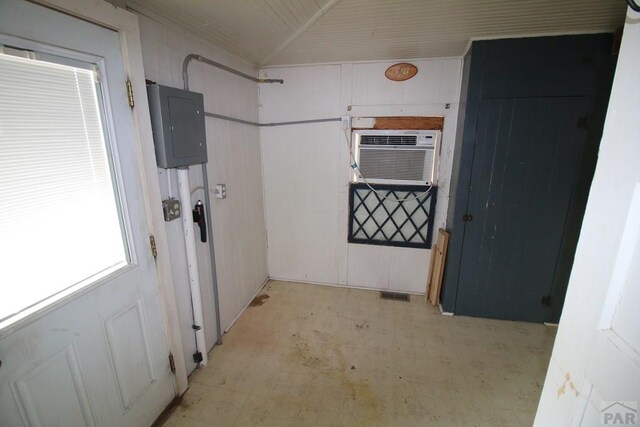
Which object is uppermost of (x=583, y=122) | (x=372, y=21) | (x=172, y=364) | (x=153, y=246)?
(x=372, y=21)

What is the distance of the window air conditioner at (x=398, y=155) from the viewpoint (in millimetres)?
2699

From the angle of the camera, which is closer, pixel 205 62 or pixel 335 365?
pixel 205 62

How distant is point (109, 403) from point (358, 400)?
1393mm

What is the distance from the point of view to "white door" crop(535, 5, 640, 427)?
58cm

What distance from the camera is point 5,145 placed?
0.94m

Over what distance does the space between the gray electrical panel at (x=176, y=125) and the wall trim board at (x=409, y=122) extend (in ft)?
5.52

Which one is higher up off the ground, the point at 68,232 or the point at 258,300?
the point at 68,232

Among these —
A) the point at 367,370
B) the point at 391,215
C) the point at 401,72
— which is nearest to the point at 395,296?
the point at 391,215

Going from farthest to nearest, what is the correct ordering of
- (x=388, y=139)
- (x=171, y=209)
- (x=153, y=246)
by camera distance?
1. (x=388, y=139)
2. (x=171, y=209)
3. (x=153, y=246)

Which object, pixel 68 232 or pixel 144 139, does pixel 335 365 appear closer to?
pixel 68 232

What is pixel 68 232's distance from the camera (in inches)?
46.3

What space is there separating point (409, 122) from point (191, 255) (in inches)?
88.5

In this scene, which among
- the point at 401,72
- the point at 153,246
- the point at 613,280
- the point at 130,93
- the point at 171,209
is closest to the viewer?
the point at 613,280

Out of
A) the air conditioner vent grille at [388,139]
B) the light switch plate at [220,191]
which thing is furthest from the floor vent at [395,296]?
the light switch plate at [220,191]
